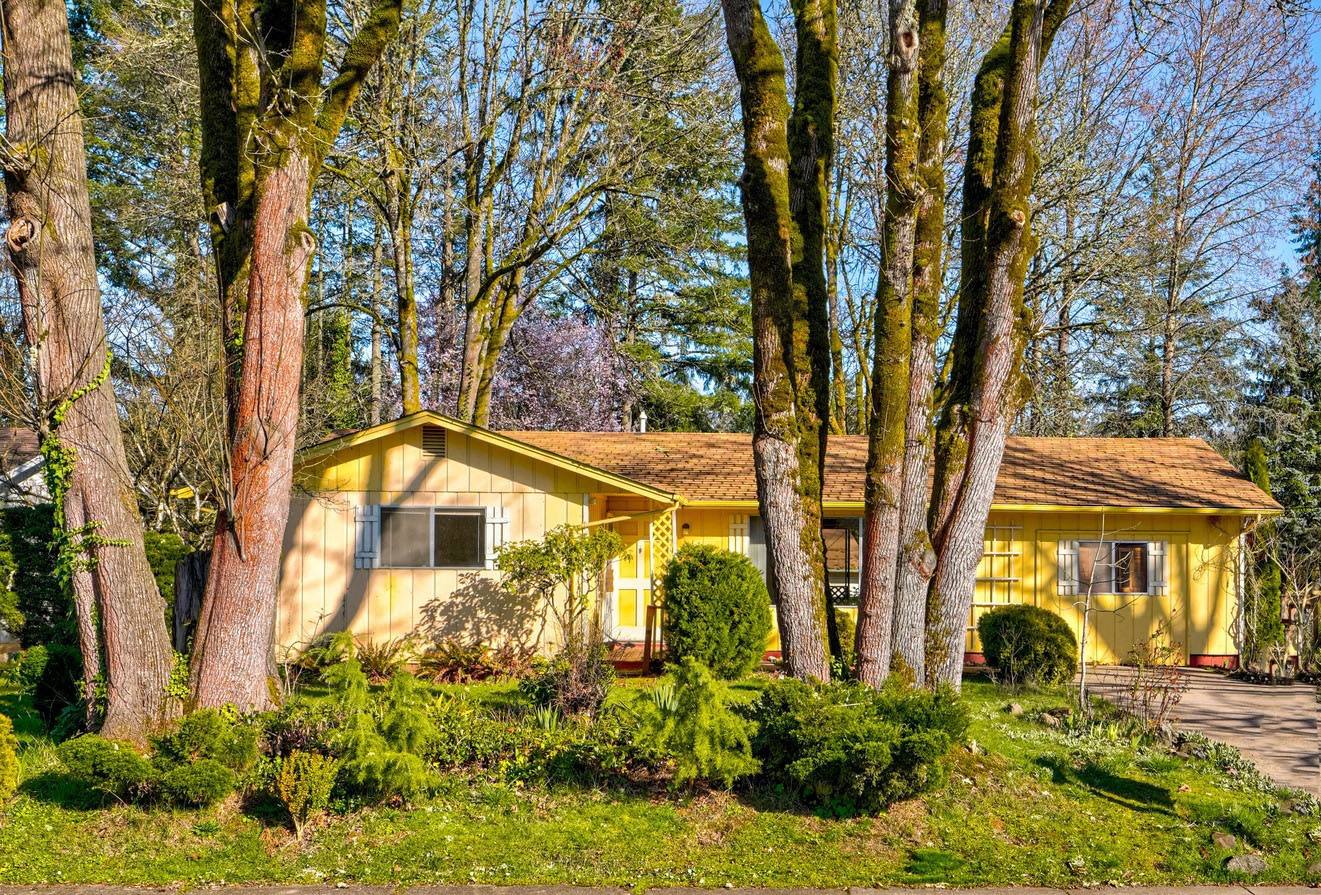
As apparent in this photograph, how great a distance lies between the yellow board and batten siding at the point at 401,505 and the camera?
43.9ft

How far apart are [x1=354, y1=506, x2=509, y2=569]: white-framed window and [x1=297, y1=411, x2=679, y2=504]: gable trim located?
93 centimetres

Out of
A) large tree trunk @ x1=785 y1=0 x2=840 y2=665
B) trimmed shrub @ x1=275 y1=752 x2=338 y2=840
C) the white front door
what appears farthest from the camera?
the white front door

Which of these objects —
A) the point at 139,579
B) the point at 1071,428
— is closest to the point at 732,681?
the point at 139,579

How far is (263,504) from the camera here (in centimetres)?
832

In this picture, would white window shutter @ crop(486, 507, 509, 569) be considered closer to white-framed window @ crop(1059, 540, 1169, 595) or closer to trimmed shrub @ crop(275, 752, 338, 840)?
trimmed shrub @ crop(275, 752, 338, 840)

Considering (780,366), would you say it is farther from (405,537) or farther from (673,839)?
(405,537)

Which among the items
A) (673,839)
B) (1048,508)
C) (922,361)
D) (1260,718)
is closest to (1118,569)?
(1048,508)

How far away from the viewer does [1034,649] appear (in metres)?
12.8

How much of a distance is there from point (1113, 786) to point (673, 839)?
3.80m

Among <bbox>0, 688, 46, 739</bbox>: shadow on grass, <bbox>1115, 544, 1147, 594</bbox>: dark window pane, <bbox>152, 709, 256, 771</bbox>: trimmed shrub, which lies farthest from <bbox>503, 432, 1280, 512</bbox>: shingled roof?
<bbox>152, 709, 256, 771</bbox>: trimmed shrub

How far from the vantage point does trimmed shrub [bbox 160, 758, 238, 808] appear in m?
6.70

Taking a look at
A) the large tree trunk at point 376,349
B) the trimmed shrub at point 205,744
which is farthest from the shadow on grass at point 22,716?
the large tree trunk at point 376,349

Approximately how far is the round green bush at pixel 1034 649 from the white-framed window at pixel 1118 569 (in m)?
3.55

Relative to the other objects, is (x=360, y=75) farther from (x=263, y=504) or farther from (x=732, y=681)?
(x=732, y=681)
